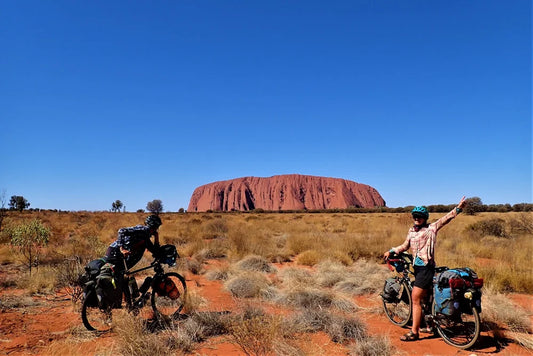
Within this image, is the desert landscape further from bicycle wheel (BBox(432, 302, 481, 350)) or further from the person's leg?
the person's leg

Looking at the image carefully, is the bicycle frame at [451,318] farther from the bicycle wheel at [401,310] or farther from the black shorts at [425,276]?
the black shorts at [425,276]

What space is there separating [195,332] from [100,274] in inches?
66.2

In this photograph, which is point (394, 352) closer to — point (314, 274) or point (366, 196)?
point (314, 274)

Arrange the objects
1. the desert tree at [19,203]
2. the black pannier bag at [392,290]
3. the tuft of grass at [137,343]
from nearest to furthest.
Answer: the tuft of grass at [137,343] < the black pannier bag at [392,290] < the desert tree at [19,203]

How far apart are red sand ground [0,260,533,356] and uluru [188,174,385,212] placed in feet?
463

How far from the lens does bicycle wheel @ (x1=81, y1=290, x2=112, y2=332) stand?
178 inches

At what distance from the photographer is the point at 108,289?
449 cm

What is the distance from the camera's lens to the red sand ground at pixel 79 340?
161 inches

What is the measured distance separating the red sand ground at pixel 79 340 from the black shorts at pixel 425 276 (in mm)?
854

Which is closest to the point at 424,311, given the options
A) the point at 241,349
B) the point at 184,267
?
the point at 241,349

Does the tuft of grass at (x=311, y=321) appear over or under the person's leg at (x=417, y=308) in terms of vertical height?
under

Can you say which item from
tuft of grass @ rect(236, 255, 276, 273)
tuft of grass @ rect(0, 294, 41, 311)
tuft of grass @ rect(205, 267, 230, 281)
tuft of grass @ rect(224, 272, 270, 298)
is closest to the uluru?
tuft of grass @ rect(236, 255, 276, 273)

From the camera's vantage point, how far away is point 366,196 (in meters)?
156

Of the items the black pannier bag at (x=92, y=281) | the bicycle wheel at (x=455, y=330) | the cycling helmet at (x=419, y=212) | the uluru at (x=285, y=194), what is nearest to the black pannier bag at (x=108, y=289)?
the black pannier bag at (x=92, y=281)
